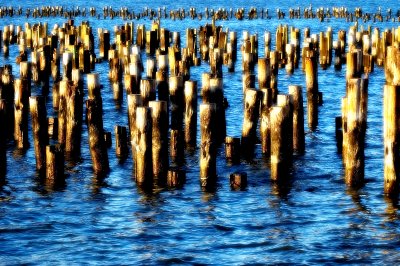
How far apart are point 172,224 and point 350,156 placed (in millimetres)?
3680

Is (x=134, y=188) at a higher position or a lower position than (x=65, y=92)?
lower

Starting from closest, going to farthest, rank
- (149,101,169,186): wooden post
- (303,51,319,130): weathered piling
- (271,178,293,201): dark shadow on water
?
(149,101,169,186): wooden post, (271,178,293,201): dark shadow on water, (303,51,319,130): weathered piling

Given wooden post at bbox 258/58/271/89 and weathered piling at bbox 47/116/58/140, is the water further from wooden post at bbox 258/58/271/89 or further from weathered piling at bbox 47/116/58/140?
wooden post at bbox 258/58/271/89

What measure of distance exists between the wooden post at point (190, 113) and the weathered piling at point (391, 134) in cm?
620

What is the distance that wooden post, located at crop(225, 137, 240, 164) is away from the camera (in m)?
23.8

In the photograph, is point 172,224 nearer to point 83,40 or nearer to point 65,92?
point 65,92

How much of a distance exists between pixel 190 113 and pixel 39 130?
Result: 383 cm

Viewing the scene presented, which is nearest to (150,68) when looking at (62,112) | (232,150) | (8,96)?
(8,96)

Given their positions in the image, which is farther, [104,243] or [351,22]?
[351,22]

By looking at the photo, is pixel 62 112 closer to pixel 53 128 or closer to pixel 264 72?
pixel 53 128

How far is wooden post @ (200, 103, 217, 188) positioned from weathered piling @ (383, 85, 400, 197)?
345 cm

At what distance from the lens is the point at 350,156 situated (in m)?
20.2

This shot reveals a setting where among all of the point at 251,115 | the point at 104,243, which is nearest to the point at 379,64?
the point at 251,115

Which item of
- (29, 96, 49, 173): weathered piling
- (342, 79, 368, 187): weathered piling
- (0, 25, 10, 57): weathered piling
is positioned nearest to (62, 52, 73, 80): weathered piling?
(29, 96, 49, 173): weathered piling
